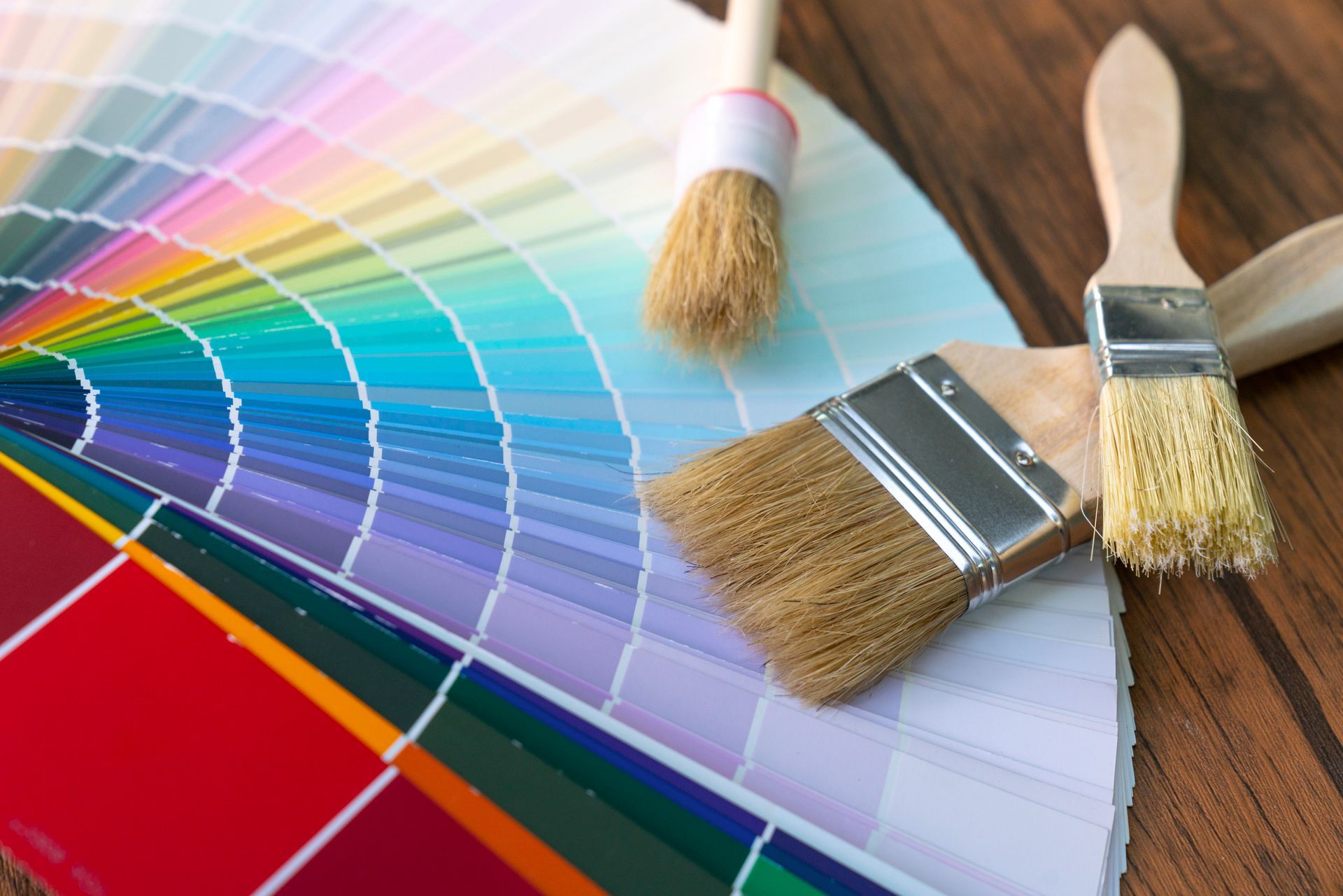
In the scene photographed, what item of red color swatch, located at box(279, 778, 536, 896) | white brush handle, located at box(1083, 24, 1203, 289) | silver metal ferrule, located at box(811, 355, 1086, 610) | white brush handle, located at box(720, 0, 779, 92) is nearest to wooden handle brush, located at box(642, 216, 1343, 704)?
silver metal ferrule, located at box(811, 355, 1086, 610)

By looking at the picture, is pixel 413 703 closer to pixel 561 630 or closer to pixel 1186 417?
pixel 561 630

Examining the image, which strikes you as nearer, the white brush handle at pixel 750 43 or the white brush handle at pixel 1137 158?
the white brush handle at pixel 1137 158

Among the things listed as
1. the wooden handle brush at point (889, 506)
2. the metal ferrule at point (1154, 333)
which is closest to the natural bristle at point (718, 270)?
the wooden handle brush at point (889, 506)

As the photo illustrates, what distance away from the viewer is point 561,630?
0.79 m

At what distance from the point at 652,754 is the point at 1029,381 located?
17.5 inches

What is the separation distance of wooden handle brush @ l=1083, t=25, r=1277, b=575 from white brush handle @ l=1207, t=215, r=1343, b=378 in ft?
0.24

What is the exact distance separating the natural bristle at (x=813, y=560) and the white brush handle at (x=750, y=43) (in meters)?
0.42

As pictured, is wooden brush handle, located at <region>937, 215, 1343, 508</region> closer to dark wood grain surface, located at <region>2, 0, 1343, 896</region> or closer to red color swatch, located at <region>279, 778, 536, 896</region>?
dark wood grain surface, located at <region>2, 0, 1343, 896</region>

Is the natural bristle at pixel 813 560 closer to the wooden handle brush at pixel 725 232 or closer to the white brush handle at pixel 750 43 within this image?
the wooden handle brush at pixel 725 232

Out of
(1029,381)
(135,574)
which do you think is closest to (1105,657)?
(1029,381)

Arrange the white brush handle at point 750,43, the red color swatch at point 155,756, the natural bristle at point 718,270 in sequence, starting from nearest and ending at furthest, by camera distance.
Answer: the red color swatch at point 155,756 < the natural bristle at point 718,270 < the white brush handle at point 750,43

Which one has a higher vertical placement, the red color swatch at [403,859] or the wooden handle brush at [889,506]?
the wooden handle brush at [889,506]

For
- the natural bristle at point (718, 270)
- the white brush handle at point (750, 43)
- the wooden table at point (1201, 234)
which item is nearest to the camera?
the wooden table at point (1201, 234)

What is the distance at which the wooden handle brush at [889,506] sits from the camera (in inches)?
29.6
